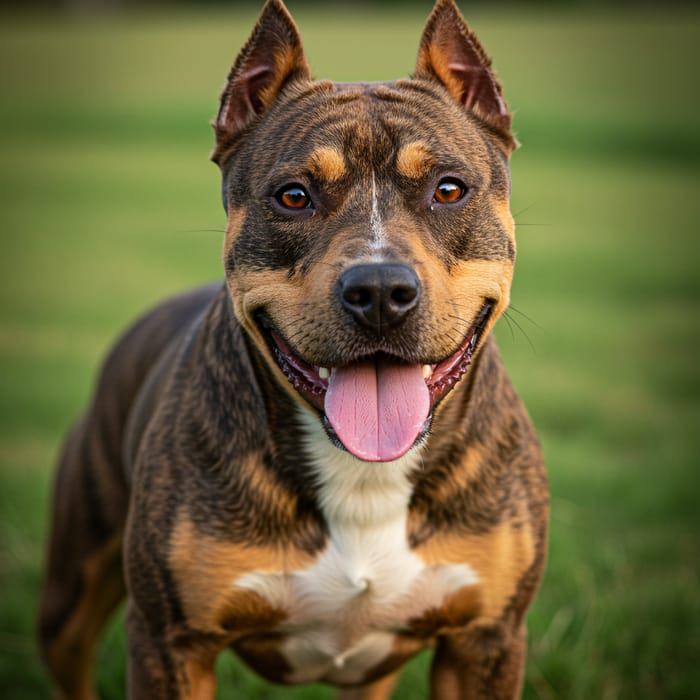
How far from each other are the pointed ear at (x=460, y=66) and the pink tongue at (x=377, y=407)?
3.28 feet

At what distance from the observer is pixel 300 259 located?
11.8ft

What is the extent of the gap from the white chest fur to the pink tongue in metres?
0.34

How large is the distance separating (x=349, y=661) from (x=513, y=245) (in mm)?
1530

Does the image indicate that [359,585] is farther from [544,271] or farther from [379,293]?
[544,271]

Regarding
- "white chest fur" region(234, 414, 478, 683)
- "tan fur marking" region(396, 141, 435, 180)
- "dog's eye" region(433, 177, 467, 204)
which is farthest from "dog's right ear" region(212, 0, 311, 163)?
"white chest fur" region(234, 414, 478, 683)

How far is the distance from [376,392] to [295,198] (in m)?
0.67

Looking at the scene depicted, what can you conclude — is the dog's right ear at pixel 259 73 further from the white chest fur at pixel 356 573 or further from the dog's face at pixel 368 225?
the white chest fur at pixel 356 573

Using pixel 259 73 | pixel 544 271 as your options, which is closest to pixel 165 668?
pixel 259 73

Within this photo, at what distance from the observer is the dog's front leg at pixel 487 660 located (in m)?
3.90

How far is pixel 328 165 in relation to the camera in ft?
11.9

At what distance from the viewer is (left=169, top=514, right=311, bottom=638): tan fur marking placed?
3672 mm

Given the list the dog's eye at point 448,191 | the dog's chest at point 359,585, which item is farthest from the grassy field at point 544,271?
the dog's chest at point 359,585

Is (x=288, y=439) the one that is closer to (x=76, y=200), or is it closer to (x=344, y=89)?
(x=344, y=89)

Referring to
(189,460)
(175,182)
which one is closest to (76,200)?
(175,182)
